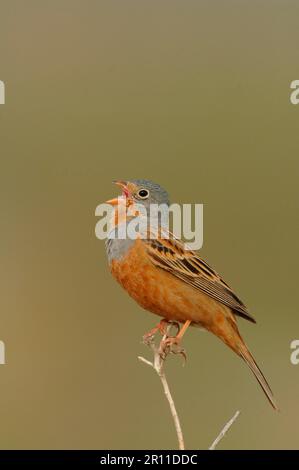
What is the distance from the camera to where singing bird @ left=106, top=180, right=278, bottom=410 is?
4.75m

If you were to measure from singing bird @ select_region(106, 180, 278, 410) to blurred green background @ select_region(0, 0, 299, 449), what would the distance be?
2731 mm

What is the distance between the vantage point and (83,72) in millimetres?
14359

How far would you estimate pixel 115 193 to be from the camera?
10836 mm

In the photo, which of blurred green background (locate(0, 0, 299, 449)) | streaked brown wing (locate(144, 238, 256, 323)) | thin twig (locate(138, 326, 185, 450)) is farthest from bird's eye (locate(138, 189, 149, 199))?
blurred green background (locate(0, 0, 299, 449))

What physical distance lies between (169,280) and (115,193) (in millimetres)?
5998

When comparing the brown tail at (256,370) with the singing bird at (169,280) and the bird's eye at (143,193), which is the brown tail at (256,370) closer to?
the singing bird at (169,280)

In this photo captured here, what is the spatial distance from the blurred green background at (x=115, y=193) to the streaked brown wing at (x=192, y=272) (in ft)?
9.34

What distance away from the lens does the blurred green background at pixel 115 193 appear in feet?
27.8

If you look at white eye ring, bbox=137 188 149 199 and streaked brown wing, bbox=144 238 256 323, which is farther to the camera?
white eye ring, bbox=137 188 149 199

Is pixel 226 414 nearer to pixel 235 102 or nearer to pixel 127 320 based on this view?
pixel 127 320

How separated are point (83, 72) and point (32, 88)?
3.52 feet

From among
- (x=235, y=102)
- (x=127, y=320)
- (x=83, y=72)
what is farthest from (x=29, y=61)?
(x=127, y=320)

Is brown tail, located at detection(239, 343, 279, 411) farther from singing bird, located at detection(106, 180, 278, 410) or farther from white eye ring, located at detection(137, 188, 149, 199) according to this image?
white eye ring, located at detection(137, 188, 149, 199)

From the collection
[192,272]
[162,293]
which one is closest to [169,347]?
[162,293]
